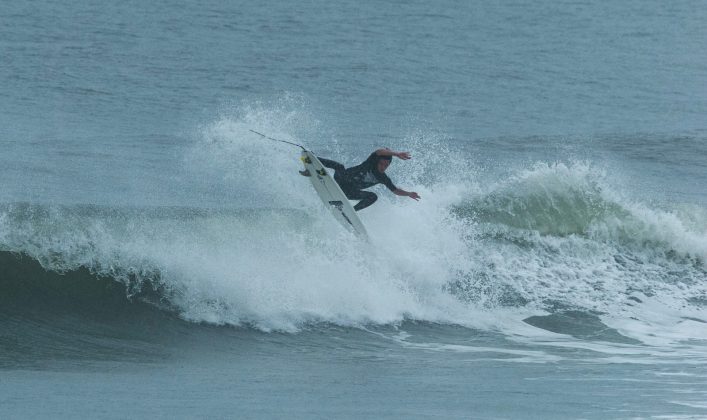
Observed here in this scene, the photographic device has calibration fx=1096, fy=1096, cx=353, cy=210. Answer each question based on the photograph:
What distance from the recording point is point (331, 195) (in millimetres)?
13430

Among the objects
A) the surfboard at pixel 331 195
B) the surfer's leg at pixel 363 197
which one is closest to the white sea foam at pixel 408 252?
the surfboard at pixel 331 195

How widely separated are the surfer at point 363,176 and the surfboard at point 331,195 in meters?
0.07

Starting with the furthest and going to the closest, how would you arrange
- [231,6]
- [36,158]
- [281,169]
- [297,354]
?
[231,6]
[36,158]
[281,169]
[297,354]

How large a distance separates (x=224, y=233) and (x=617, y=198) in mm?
6844

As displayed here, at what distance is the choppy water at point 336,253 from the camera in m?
10.2

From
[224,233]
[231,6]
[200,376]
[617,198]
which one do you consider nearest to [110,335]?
[200,376]

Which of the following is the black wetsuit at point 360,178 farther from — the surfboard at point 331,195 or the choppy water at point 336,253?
the choppy water at point 336,253

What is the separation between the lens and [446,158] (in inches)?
834

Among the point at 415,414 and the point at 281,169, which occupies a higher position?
the point at 281,169

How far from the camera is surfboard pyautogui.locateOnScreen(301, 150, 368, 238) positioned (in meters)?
13.1

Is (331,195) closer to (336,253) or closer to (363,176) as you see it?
(363,176)

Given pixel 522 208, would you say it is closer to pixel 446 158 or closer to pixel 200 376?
pixel 446 158

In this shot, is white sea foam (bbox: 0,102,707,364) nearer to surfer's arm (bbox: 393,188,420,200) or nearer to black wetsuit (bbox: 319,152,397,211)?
black wetsuit (bbox: 319,152,397,211)

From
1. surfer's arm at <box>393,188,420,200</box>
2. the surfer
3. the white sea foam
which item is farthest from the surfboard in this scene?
surfer's arm at <box>393,188,420,200</box>
